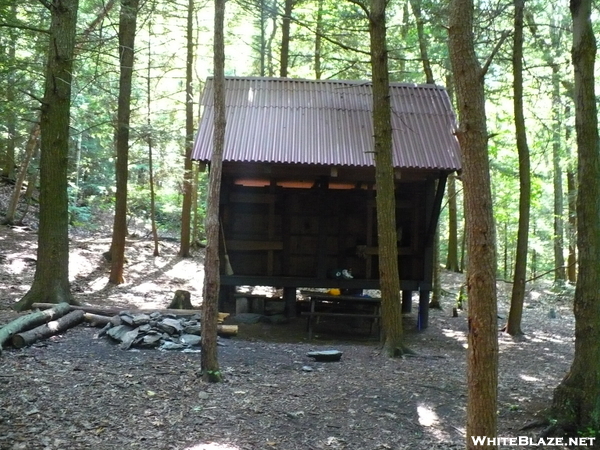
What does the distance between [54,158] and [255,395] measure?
655 cm

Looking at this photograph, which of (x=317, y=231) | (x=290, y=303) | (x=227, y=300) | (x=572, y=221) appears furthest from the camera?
(x=572, y=221)

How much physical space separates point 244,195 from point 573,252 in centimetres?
1704

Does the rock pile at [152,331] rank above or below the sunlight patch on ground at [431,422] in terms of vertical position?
above

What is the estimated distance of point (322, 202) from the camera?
39.4 feet

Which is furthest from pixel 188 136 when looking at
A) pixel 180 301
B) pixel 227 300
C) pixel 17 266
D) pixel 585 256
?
pixel 585 256

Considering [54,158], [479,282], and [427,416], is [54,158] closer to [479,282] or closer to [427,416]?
[427,416]

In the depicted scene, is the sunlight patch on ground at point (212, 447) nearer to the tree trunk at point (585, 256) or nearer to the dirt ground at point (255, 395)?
the dirt ground at point (255, 395)

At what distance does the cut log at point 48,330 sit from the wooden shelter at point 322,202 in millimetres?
3388

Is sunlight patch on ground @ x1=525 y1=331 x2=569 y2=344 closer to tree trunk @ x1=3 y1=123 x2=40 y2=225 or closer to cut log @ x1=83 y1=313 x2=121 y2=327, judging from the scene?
cut log @ x1=83 y1=313 x2=121 y2=327

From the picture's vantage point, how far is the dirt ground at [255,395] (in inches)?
197

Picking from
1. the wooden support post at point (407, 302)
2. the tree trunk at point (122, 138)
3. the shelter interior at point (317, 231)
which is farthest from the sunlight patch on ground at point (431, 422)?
the tree trunk at point (122, 138)

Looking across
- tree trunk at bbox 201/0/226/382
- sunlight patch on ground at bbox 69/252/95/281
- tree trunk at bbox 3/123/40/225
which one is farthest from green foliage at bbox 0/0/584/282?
sunlight patch on ground at bbox 69/252/95/281

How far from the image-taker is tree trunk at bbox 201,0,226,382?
21.6ft

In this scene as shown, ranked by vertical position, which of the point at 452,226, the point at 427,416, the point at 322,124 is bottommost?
the point at 427,416
